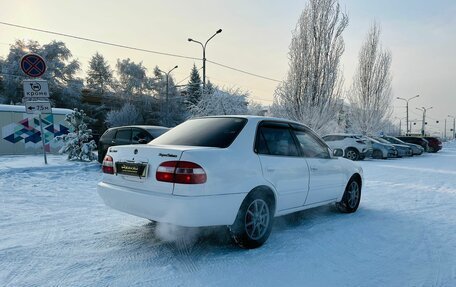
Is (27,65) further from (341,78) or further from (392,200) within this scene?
(341,78)

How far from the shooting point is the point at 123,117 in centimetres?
3697

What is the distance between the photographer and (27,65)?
31.3ft

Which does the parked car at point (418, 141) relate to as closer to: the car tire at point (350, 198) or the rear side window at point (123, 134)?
the rear side window at point (123, 134)

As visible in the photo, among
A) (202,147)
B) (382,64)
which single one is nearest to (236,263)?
(202,147)

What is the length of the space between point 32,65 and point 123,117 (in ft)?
91.7

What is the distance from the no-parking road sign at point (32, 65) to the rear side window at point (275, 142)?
8.40 meters

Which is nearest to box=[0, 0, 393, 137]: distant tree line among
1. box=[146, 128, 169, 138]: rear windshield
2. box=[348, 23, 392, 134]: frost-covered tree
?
box=[348, 23, 392, 134]: frost-covered tree

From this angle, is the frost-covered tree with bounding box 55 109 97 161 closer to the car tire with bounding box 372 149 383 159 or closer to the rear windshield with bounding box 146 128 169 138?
the rear windshield with bounding box 146 128 169 138

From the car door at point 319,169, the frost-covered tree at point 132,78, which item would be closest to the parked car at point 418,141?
the car door at point 319,169

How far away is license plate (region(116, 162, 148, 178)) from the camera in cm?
351

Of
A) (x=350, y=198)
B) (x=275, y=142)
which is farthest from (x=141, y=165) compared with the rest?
(x=350, y=198)

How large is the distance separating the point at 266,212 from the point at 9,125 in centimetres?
1553

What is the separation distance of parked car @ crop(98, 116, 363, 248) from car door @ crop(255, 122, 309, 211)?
1 cm

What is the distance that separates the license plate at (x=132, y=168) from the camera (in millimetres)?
3511
